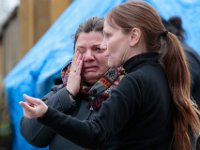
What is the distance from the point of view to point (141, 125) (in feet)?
6.74

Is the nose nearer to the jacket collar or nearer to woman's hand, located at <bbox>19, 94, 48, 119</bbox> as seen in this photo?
the jacket collar

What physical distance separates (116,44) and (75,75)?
618 mm

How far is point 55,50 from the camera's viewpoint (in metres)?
4.82

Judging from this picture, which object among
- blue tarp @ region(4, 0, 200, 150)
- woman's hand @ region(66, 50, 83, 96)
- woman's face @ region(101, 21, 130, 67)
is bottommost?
blue tarp @ region(4, 0, 200, 150)

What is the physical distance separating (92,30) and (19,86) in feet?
7.58

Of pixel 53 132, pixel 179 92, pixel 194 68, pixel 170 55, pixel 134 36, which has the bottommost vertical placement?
pixel 194 68

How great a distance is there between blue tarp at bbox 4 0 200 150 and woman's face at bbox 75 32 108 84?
1.60 metres

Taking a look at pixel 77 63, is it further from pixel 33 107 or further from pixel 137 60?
pixel 33 107

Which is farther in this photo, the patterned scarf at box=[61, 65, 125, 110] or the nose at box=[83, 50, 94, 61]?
the nose at box=[83, 50, 94, 61]

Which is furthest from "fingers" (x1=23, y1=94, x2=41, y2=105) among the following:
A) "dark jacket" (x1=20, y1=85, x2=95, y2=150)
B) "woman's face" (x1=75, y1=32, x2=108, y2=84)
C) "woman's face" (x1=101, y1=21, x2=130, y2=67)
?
"woman's face" (x1=75, y1=32, x2=108, y2=84)

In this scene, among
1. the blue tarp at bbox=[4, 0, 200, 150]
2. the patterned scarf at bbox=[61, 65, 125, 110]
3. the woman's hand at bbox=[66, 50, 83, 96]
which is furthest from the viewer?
the blue tarp at bbox=[4, 0, 200, 150]

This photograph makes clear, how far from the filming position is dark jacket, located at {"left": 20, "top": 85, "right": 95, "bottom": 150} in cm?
259

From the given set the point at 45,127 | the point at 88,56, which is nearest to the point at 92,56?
the point at 88,56

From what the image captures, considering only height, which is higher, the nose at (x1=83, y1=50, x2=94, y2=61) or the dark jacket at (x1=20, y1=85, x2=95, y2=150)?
the nose at (x1=83, y1=50, x2=94, y2=61)
